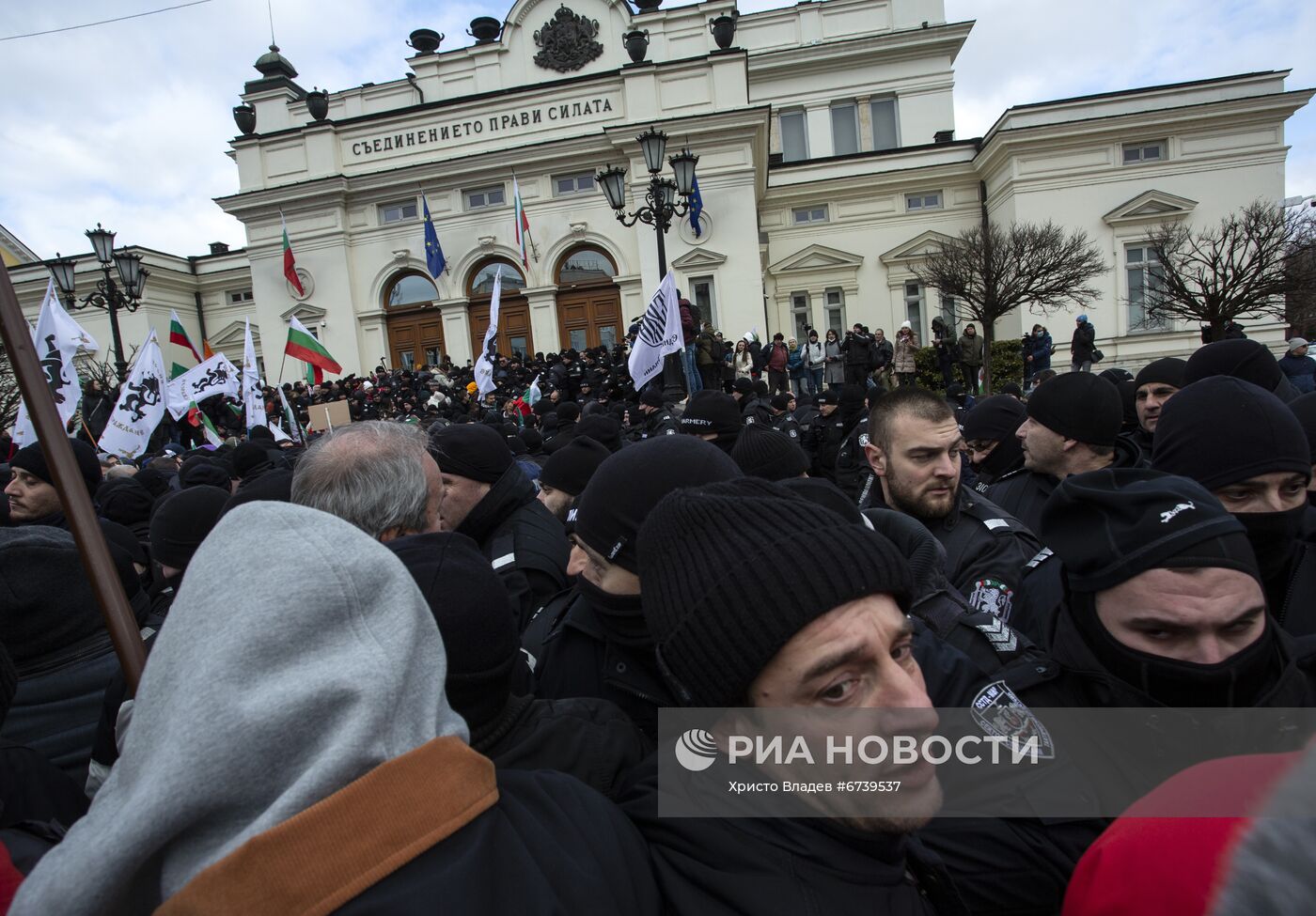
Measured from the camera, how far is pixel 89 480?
4.73 meters

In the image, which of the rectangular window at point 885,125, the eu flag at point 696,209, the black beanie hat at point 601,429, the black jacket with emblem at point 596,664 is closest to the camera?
the black jacket with emblem at point 596,664

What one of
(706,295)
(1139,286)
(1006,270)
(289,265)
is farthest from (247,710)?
(1139,286)

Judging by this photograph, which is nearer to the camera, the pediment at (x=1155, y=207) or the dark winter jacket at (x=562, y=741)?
the dark winter jacket at (x=562, y=741)

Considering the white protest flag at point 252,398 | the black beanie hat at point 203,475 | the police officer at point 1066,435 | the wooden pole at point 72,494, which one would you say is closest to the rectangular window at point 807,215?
A: the white protest flag at point 252,398

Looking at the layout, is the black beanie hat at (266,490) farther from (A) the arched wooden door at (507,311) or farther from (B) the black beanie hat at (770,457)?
(A) the arched wooden door at (507,311)

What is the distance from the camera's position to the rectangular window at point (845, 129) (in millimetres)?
32000

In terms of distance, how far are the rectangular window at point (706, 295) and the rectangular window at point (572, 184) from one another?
5037mm

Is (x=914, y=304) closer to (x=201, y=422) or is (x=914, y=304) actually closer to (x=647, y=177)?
(x=647, y=177)

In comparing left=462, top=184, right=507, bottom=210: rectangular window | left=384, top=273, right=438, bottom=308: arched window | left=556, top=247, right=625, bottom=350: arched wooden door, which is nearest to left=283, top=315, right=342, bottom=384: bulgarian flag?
left=556, top=247, right=625, bottom=350: arched wooden door

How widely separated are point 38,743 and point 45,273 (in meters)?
41.0

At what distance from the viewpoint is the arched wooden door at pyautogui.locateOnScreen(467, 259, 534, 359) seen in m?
26.5

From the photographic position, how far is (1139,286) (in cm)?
2461

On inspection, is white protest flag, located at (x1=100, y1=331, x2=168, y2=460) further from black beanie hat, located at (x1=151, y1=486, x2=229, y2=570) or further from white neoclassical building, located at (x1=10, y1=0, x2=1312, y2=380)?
white neoclassical building, located at (x1=10, y1=0, x2=1312, y2=380)

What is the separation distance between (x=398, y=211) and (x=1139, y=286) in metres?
25.7
